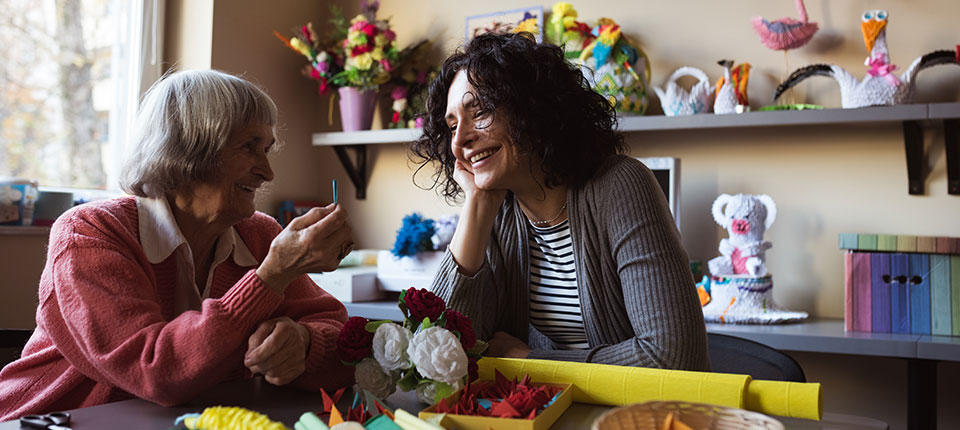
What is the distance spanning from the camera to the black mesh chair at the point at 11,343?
4.45ft

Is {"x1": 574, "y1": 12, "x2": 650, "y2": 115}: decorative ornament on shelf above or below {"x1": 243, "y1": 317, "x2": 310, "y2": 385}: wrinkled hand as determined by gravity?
above

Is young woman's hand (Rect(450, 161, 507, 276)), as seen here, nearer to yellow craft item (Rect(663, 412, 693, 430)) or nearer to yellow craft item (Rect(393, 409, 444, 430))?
yellow craft item (Rect(393, 409, 444, 430))

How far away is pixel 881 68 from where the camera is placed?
7.39 ft

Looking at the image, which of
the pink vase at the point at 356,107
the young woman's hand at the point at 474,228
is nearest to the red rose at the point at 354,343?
the young woman's hand at the point at 474,228

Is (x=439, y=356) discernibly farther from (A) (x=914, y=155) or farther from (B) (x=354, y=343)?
(A) (x=914, y=155)

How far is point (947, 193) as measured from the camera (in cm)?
230

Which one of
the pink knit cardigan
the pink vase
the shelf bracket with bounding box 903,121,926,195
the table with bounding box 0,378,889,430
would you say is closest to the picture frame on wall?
the pink vase

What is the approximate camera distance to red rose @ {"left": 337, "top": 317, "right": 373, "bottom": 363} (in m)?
1.05

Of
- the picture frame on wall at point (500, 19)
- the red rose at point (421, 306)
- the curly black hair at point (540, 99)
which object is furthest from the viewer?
the picture frame on wall at point (500, 19)

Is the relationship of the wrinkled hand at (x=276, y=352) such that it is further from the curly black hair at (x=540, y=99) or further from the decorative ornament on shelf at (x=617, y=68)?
the decorative ornament on shelf at (x=617, y=68)

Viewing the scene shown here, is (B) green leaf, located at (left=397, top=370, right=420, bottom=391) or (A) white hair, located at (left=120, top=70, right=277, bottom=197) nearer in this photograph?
(B) green leaf, located at (left=397, top=370, right=420, bottom=391)

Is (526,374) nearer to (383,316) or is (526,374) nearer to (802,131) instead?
(383,316)

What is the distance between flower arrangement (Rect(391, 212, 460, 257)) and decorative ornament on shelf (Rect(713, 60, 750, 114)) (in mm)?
972

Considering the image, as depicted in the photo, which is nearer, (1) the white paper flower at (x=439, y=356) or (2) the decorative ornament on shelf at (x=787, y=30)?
(1) the white paper flower at (x=439, y=356)
